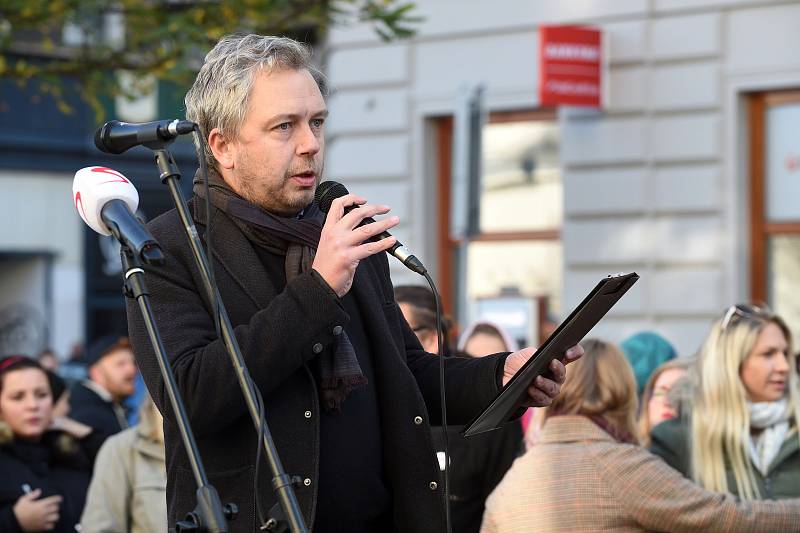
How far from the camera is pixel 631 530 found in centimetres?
479

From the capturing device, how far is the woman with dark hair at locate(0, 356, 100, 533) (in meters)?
6.55

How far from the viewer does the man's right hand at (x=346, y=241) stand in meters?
3.01

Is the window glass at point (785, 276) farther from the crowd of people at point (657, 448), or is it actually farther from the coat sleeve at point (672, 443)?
the coat sleeve at point (672, 443)

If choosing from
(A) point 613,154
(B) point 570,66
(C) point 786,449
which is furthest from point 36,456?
(A) point 613,154

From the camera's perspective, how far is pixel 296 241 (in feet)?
11.0

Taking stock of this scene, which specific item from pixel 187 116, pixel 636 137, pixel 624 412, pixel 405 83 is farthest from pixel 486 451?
pixel 405 83

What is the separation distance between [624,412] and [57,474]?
3.06 metres

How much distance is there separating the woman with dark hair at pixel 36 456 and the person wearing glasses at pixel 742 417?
2.80 metres

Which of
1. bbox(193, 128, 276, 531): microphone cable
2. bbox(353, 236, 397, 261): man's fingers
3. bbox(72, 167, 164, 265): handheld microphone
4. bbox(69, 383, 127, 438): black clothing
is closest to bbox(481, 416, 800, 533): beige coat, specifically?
bbox(193, 128, 276, 531): microphone cable

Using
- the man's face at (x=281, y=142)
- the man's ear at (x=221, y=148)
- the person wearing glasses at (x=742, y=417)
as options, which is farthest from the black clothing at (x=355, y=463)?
the person wearing glasses at (x=742, y=417)

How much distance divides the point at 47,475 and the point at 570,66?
6.90 metres

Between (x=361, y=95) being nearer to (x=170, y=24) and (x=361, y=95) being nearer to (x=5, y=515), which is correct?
(x=170, y=24)

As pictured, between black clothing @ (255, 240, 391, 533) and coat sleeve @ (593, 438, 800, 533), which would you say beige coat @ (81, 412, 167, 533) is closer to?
coat sleeve @ (593, 438, 800, 533)

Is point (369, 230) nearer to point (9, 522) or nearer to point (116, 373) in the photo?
point (9, 522)
